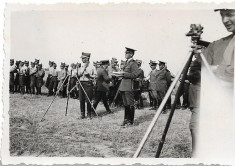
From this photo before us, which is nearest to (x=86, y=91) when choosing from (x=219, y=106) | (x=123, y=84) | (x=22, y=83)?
(x=123, y=84)

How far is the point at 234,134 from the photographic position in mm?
5242

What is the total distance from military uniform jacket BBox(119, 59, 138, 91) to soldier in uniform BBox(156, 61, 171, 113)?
316 mm

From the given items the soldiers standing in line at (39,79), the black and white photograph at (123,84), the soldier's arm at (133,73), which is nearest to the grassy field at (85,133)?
the black and white photograph at (123,84)

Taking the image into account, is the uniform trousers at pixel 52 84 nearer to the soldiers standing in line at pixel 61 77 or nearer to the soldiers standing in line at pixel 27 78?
the soldiers standing in line at pixel 61 77

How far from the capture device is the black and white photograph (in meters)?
5.24

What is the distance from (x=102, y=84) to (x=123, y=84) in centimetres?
31

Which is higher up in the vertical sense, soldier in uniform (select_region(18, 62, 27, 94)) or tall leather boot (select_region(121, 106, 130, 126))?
soldier in uniform (select_region(18, 62, 27, 94))

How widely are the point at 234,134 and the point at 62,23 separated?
2.56 m

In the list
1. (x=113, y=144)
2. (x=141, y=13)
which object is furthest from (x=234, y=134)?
(x=141, y=13)

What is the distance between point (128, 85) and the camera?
5.88 m

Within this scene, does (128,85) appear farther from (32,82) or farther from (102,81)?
(32,82)

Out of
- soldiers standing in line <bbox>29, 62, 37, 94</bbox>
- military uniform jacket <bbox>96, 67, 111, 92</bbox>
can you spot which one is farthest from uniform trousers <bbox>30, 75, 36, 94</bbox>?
military uniform jacket <bbox>96, 67, 111, 92</bbox>

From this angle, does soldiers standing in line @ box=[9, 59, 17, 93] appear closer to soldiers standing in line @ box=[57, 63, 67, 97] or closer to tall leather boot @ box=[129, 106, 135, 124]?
soldiers standing in line @ box=[57, 63, 67, 97]

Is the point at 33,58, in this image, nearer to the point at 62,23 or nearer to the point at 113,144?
the point at 62,23
